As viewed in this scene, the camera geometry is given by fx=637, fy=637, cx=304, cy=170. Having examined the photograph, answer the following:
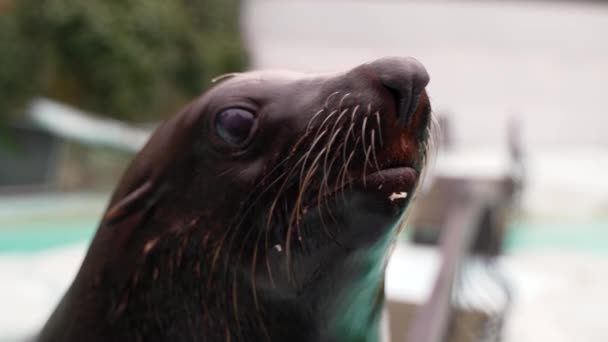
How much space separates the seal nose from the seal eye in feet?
0.58

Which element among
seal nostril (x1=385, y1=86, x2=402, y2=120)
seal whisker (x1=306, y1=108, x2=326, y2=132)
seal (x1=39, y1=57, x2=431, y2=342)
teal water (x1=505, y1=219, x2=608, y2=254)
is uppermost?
seal nostril (x1=385, y1=86, x2=402, y2=120)

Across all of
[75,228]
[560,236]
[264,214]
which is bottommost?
[560,236]

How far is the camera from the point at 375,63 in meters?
0.72

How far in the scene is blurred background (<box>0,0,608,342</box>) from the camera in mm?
3609

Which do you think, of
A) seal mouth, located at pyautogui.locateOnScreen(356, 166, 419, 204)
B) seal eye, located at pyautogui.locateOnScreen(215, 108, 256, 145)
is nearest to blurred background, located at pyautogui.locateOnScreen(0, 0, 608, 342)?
seal eye, located at pyautogui.locateOnScreen(215, 108, 256, 145)

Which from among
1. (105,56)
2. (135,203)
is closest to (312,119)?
(135,203)

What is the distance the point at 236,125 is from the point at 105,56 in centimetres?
1028

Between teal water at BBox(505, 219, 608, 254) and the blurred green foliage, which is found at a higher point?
the blurred green foliage

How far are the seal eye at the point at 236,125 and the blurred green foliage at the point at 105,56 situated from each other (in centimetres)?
927

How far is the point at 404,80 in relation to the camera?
2.25 ft

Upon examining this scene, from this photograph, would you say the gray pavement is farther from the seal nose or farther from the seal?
the seal nose

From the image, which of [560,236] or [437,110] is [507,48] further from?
[437,110]

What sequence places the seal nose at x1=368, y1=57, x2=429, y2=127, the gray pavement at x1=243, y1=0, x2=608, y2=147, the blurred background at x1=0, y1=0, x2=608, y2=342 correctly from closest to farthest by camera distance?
the seal nose at x1=368, y1=57, x2=429, y2=127
the blurred background at x1=0, y1=0, x2=608, y2=342
the gray pavement at x1=243, y1=0, x2=608, y2=147

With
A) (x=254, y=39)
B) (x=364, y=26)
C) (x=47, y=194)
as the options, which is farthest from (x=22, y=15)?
(x=364, y=26)
